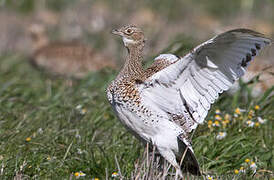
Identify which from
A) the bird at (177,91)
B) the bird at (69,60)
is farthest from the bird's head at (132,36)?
the bird at (69,60)

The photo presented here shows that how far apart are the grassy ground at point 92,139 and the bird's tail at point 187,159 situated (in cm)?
30

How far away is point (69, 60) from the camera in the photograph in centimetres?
956

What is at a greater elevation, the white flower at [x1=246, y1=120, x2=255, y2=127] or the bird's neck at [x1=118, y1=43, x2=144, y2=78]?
the bird's neck at [x1=118, y1=43, x2=144, y2=78]

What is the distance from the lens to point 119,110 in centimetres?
406

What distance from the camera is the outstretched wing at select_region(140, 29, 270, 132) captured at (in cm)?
374

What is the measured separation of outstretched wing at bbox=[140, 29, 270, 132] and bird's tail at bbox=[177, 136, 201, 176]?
0.14m

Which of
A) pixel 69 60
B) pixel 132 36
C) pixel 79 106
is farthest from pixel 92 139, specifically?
pixel 69 60

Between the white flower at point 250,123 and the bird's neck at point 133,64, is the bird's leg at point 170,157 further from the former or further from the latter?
the white flower at point 250,123

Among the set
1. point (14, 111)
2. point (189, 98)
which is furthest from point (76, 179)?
point (14, 111)

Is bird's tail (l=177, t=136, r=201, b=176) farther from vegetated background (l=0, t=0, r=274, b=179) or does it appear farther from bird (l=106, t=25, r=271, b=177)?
vegetated background (l=0, t=0, r=274, b=179)

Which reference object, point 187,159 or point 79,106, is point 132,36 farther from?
point 79,106

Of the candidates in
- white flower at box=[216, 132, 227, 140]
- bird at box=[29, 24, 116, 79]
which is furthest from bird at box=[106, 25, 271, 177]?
bird at box=[29, 24, 116, 79]

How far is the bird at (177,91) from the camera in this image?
3.82 m

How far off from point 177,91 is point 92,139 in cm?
134
